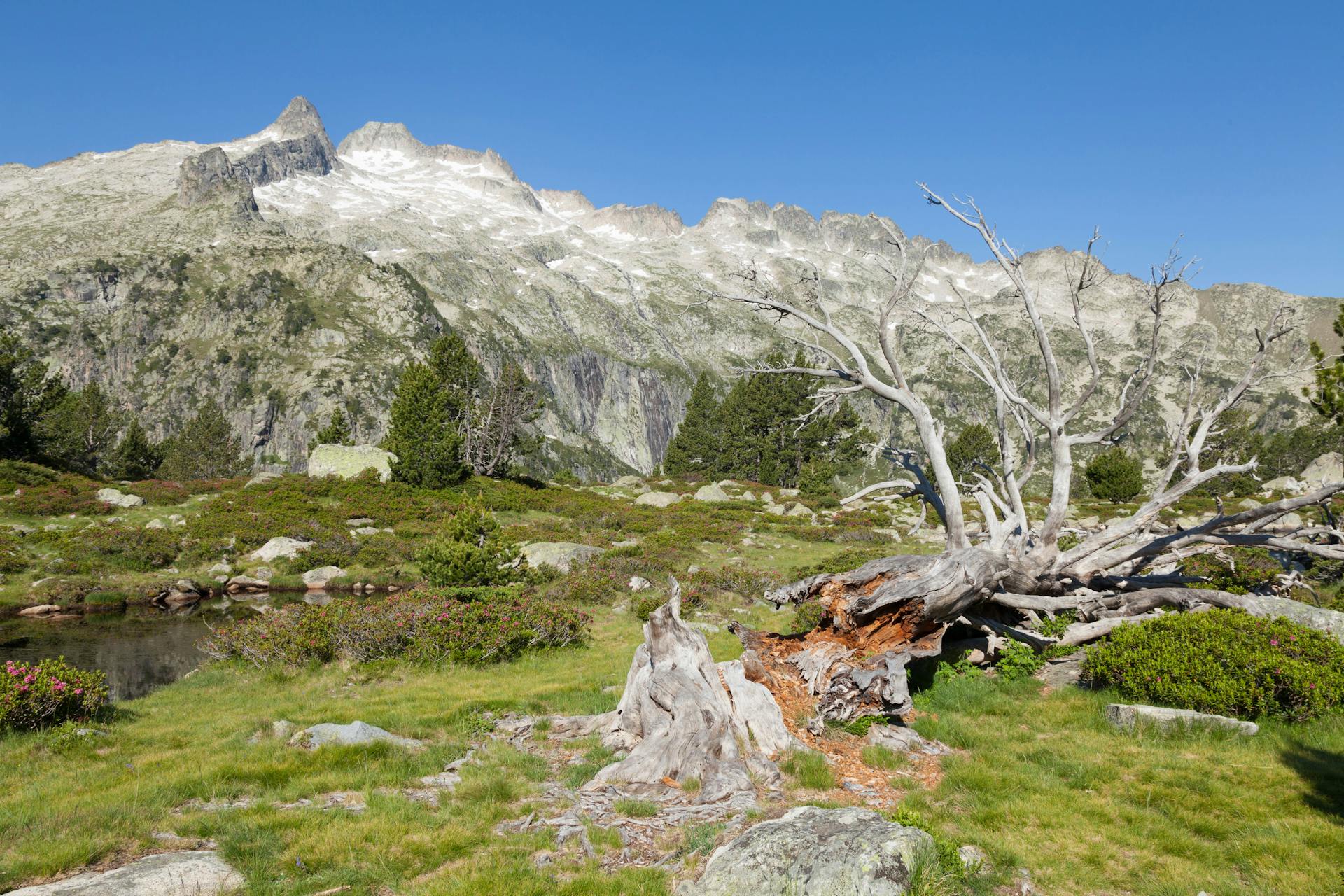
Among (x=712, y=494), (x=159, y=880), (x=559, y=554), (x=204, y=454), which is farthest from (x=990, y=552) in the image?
(x=204, y=454)

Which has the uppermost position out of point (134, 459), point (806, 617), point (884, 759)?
point (134, 459)

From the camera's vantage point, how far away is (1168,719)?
9086mm

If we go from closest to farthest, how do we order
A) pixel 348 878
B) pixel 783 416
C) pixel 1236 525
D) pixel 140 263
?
pixel 348 878
pixel 1236 525
pixel 783 416
pixel 140 263

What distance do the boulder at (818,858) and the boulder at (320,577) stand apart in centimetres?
2917

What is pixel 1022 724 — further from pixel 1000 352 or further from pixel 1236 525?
pixel 1000 352

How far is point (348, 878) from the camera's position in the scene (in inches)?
235

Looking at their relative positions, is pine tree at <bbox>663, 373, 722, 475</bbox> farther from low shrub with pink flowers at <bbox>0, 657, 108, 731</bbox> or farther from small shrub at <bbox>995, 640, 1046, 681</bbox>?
low shrub with pink flowers at <bbox>0, 657, 108, 731</bbox>

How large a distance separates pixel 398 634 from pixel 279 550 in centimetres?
2049

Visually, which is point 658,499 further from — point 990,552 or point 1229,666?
point 1229,666

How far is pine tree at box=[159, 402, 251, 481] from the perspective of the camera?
74.7m

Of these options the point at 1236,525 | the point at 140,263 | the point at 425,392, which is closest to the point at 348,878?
the point at 1236,525

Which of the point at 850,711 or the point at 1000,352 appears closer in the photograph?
the point at 850,711

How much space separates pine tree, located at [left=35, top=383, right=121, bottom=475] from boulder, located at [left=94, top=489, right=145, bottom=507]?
1368 cm

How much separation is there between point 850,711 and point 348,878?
6816mm
